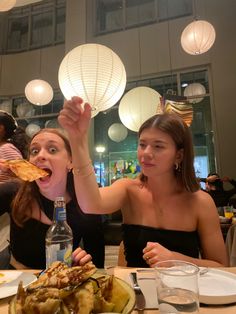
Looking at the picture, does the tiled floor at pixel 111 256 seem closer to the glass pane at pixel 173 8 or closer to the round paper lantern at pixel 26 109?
the round paper lantern at pixel 26 109

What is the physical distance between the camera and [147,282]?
0.82 metres

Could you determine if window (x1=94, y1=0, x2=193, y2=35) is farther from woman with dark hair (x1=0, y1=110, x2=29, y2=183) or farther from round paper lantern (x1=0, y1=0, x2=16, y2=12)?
woman with dark hair (x1=0, y1=110, x2=29, y2=183)

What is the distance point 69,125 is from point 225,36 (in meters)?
6.01

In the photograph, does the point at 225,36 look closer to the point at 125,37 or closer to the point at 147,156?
the point at 125,37

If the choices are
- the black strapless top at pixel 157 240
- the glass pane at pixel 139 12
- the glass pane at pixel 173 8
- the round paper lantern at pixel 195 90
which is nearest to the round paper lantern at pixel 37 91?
the glass pane at pixel 139 12

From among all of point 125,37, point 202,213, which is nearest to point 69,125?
point 202,213

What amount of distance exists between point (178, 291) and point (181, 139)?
0.95 m

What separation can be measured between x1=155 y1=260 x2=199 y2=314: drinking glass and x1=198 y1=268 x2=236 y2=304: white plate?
110 mm

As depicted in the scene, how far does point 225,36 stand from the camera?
226 inches

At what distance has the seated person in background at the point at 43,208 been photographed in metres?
1.28

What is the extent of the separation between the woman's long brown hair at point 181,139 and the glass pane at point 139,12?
241 inches

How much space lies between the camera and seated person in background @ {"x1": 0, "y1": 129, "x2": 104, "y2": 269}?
4.19 feet

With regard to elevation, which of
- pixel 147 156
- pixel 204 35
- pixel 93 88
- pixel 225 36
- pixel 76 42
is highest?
pixel 76 42

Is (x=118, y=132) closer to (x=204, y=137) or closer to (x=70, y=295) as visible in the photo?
(x=204, y=137)
